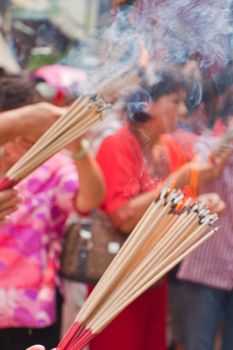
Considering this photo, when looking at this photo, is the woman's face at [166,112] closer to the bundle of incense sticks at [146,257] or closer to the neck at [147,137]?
the neck at [147,137]

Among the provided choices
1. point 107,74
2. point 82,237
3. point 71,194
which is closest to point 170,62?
point 107,74

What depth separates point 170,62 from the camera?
155 cm

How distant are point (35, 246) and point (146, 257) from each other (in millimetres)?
913

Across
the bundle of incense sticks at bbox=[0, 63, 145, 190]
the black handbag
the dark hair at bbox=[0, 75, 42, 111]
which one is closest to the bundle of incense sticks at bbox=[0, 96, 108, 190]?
the bundle of incense sticks at bbox=[0, 63, 145, 190]

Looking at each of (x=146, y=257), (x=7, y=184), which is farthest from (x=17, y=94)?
(x=146, y=257)

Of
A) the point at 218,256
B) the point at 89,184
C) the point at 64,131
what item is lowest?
the point at 218,256

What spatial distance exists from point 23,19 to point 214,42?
3314mm

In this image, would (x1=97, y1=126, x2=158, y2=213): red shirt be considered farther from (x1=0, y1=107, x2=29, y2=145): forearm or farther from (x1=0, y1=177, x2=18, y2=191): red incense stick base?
(x1=0, y1=177, x2=18, y2=191): red incense stick base

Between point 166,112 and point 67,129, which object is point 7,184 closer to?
point 67,129

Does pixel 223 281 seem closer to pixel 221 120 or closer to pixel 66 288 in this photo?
pixel 66 288

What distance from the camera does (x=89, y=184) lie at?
6.93ft

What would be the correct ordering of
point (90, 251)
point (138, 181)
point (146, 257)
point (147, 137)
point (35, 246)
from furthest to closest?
point (90, 251) < point (35, 246) < point (147, 137) < point (138, 181) < point (146, 257)

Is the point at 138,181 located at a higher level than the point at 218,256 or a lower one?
higher

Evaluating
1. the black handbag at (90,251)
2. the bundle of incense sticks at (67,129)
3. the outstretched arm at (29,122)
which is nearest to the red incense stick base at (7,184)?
the bundle of incense sticks at (67,129)
